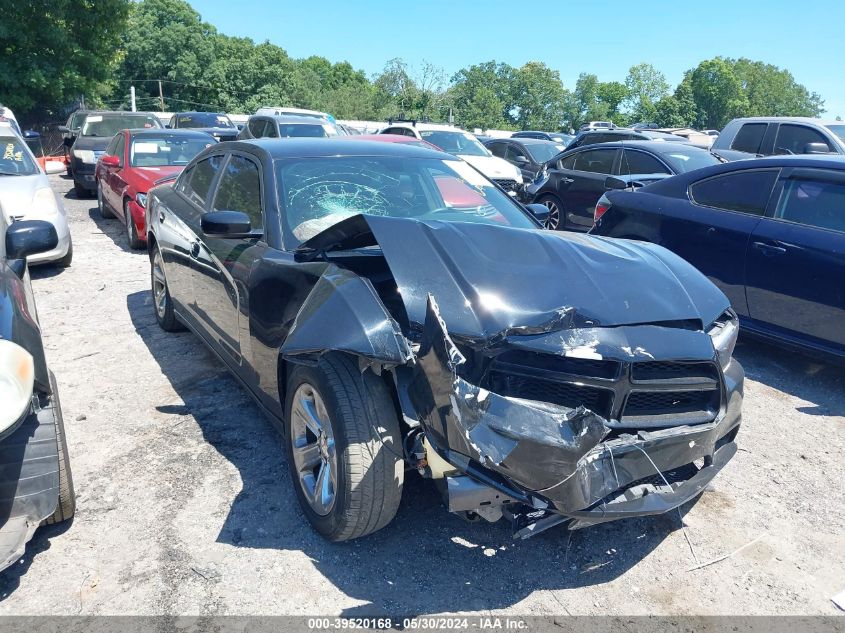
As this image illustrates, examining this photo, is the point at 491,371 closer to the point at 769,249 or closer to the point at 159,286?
the point at 769,249

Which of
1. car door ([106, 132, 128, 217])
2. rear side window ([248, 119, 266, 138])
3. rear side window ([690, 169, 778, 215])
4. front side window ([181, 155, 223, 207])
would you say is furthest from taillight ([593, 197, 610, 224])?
rear side window ([248, 119, 266, 138])

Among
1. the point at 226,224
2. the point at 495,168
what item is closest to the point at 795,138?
the point at 495,168

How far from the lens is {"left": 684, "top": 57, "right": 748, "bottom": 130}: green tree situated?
8656 centimetres

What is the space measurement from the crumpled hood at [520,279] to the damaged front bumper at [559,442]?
0.11 metres

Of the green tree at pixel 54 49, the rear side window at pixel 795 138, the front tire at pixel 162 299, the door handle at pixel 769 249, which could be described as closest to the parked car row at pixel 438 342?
the door handle at pixel 769 249

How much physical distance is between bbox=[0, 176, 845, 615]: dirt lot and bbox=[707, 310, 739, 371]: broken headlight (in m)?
0.86

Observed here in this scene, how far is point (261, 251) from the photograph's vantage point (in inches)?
140

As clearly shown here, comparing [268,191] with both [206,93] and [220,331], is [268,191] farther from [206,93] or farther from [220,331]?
[206,93]

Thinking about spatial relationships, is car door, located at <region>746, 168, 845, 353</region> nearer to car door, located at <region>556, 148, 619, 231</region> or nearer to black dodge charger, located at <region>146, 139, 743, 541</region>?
black dodge charger, located at <region>146, 139, 743, 541</region>

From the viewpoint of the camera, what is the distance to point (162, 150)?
9852 millimetres

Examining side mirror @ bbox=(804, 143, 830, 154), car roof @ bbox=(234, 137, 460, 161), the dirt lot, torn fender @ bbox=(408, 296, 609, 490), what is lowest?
the dirt lot

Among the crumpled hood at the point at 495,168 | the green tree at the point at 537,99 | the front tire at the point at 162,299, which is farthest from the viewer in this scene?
the green tree at the point at 537,99

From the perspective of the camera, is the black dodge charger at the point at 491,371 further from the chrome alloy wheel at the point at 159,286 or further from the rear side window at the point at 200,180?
the chrome alloy wheel at the point at 159,286

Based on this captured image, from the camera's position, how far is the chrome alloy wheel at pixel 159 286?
5613 millimetres
